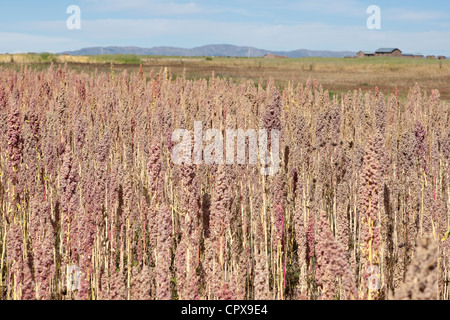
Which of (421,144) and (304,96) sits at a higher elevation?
(304,96)

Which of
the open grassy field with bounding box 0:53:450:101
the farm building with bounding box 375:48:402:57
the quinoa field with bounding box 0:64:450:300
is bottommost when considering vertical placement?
the quinoa field with bounding box 0:64:450:300

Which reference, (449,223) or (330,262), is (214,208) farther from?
(449,223)

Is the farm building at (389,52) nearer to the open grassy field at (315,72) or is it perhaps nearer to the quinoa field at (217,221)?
the open grassy field at (315,72)

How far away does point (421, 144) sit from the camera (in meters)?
5.66

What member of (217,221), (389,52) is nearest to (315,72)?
(217,221)

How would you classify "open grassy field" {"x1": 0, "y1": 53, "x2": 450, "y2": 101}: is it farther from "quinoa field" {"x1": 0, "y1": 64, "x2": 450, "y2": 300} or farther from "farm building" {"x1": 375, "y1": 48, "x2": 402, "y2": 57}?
"farm building" {"x1": 375, "y1": 48, "x2": 402, "y2": 57}

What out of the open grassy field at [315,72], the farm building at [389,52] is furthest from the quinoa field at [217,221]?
the farm building at [389,52]

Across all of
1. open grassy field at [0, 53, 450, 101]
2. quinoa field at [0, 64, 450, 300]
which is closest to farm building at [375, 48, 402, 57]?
open grassy field at [0, 53, 450, 101]

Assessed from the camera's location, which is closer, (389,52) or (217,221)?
(217,221)

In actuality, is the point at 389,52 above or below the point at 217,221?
above

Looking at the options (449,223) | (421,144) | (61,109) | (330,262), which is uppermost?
(61,109)

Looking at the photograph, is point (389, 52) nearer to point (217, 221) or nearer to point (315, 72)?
point (315, 72)
